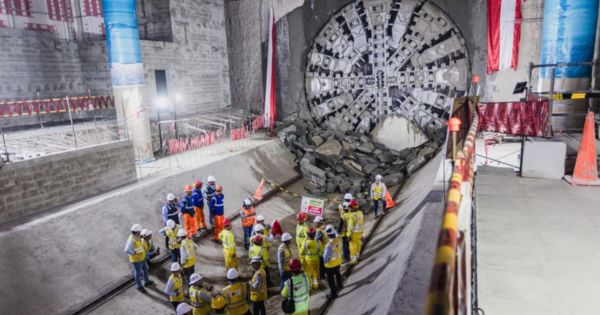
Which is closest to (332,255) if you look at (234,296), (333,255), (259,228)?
(333,255)

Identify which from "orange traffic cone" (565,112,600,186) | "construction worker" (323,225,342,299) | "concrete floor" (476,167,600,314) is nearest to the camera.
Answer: "concrete floor" (476,167,600,314)

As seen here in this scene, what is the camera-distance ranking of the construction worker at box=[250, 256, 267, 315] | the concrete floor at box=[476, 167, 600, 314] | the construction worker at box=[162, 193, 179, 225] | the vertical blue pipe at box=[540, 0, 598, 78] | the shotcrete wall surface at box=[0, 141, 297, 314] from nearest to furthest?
the concrete floor at box=[476, 167, 600, 314] → the construction worker at box=[250, 256, 267, 315] → the shotcrete wall surface at box=[0, 141, 297, 314] → the construction worker at box=[162, 193, 179, 225] → the vertical blue pipe at box=[540, 0, 598, 78]

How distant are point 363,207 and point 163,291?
7053 millimetres

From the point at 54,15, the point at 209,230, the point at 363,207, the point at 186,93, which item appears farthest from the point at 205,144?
the point at 54,15

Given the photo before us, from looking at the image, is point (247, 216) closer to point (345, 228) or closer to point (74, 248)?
point (345, 228)

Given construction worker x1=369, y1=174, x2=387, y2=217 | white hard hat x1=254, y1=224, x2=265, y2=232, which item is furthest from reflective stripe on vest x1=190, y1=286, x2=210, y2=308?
construction worker x1=369, y1=174, x2=387, y2=217

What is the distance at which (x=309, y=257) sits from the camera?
8961 mm

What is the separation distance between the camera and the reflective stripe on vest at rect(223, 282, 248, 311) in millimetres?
7012

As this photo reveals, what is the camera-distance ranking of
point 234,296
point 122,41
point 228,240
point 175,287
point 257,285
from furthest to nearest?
point 122,41 < point 228,240 < point 175,287 < point 257,285 < point 234,296

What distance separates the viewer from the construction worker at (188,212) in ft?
35.9

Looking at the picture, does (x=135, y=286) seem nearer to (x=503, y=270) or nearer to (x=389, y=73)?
(x=503, y=270)

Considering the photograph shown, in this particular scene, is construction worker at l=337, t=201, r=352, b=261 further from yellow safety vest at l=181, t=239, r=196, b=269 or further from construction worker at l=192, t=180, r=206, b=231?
construction worker at l=192, t=180, r=206, b=231

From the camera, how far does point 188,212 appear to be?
11023 millimetres

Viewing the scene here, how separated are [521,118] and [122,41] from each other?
36.9 ft
